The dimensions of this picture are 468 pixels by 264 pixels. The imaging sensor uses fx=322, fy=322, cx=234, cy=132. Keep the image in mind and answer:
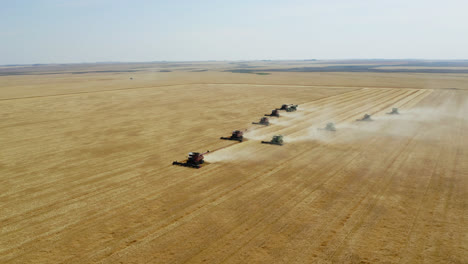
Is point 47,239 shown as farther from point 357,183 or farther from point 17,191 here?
point 357,183

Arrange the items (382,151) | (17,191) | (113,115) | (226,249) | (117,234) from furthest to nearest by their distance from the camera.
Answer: (113,115) → (382,151) → (17,191) → (117,234) → (226,249)

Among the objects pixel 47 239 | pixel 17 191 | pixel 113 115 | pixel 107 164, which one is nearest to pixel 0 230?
pixel 47 239

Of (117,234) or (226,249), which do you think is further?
(117,234)

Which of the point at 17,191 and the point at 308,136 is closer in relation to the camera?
the point at 17,191

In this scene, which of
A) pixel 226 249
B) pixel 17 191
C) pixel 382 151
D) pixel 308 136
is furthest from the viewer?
pixel 308 136

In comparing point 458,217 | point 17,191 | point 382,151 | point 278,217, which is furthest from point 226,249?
point 382,151

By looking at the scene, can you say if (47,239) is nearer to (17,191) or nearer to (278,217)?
(17,191)
